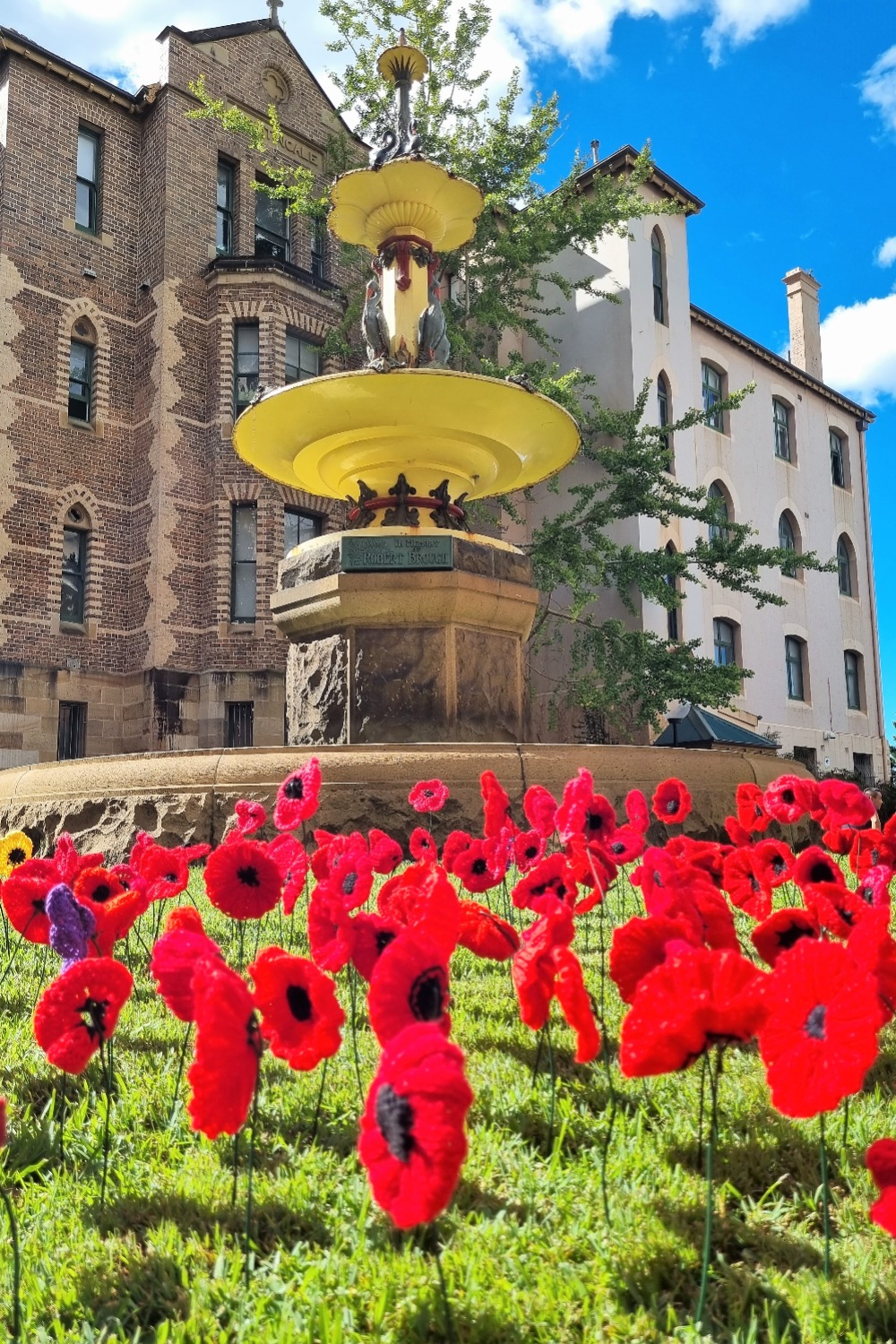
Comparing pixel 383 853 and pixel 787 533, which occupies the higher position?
pixel 787 533

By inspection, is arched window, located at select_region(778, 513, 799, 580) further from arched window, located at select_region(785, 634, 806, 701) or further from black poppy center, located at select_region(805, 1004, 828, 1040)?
black poppy center, located at select_region(805, 1004, 828, 1040)

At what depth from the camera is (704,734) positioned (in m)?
19.2

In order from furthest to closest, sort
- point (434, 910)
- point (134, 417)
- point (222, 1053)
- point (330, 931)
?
point (134, 417) → point (330, 931) → point (434, 910) → point (222, 1053)

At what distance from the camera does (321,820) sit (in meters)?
6.11

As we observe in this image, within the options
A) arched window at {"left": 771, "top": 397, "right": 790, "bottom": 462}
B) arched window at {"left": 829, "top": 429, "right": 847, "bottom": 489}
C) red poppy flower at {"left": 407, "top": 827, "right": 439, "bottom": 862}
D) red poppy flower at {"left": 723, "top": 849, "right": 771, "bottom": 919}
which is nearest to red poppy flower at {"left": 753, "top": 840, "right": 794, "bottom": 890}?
red poppy flower at {"left": 723, "top": 849, "right": 771, "bottom": 919}

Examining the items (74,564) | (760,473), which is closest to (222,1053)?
(74,564)

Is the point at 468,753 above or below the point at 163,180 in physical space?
below

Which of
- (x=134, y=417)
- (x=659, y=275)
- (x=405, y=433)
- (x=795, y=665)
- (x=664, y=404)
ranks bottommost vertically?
(x=405, y=433)

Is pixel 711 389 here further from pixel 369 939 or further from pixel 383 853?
pixel 369 939

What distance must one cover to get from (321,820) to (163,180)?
62.0ft

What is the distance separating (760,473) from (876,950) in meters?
27.8

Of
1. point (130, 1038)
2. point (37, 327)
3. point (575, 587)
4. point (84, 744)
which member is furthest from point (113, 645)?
point (130, 1038)

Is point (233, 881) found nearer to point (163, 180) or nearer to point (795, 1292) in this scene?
point (795, 1292)

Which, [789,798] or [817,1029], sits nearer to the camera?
[817,1029]
